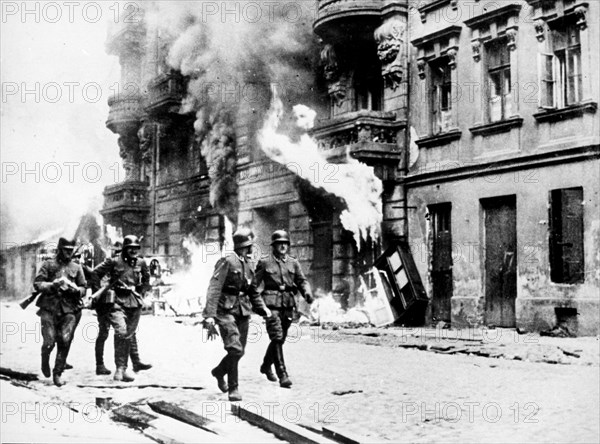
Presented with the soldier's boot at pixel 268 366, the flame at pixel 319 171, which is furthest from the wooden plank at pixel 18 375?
the flame at pixel 319 171

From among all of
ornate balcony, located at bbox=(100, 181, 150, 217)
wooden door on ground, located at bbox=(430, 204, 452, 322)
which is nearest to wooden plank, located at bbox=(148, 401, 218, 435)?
ornate balcony, located at bbox=(100, 181, 150, 217)

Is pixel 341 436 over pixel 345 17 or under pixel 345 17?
under

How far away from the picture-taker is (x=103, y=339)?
8031 millimetres

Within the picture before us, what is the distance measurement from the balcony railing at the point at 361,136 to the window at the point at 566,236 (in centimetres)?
195

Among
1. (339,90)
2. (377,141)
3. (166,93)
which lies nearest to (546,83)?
(377,141)

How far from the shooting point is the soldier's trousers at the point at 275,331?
7656 millimetres

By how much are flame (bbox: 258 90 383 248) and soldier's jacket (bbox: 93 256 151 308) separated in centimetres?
200

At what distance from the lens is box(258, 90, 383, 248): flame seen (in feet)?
30.4

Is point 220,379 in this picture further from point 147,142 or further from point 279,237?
point 147,142

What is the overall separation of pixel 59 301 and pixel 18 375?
754 mm

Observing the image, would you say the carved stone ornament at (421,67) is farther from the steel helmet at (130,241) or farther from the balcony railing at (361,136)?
the steel helmet at (130,241)

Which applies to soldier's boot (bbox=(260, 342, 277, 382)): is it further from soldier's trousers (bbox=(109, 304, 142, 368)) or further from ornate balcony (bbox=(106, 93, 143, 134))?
ornate balcony (bbox=(106, 93, 143, 134))

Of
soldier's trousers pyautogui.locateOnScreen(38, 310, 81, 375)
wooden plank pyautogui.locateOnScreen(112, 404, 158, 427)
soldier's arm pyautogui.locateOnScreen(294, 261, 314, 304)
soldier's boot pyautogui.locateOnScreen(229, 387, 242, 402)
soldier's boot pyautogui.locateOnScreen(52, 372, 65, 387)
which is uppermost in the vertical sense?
soldier's arm pyautogui.locateOnScreen(294, 261, 314, 304)

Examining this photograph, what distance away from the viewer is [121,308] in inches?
320
